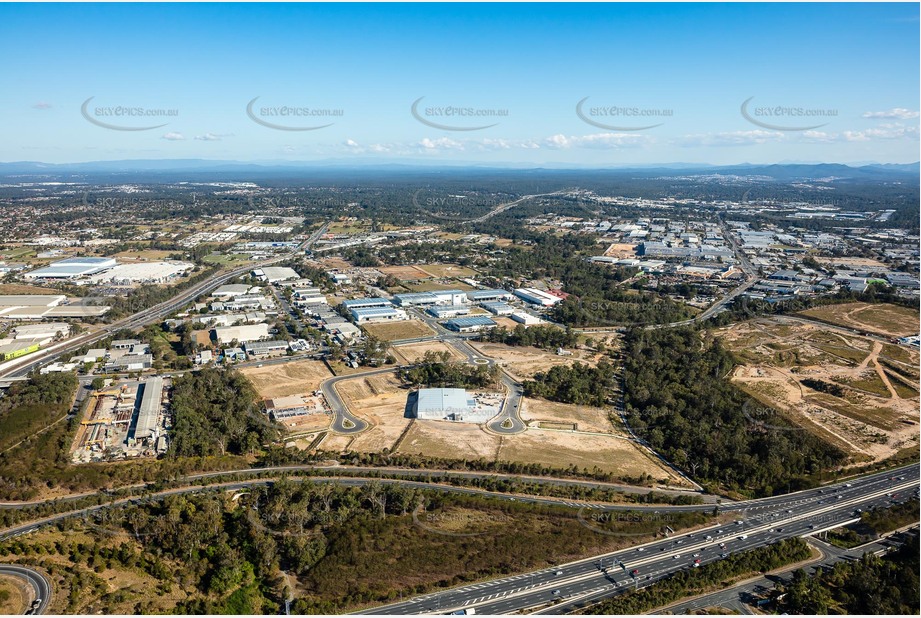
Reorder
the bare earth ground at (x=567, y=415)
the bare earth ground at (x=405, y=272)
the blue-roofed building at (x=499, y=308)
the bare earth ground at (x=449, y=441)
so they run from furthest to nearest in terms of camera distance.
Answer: the bare earth ground at (x=405, y=272) < the blue-roofed building at (x=499, y=308) < the bare earth ground at (x=567, y=415) < the bare earth ground at (x=449, y=441)

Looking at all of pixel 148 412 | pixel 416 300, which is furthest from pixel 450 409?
pixel 416 300

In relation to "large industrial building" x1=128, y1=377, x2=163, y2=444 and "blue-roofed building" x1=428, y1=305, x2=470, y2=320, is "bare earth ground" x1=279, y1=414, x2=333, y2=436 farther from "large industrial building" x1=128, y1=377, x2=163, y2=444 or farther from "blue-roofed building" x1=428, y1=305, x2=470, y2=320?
"blue-roofed building" x1=428, y1=305, x2=470, y2=320

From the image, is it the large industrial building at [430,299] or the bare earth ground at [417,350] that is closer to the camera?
the bare earth ground at [417,350]

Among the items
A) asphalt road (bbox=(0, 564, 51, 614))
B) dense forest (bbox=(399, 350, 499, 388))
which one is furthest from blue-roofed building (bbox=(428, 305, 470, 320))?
asphalt road (bbox=(0, 564, 51, 614))

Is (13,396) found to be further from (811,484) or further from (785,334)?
(785,334)

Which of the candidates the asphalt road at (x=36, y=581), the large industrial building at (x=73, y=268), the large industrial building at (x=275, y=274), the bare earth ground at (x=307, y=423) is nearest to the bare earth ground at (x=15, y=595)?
the asphalt road at (x=36, y=581)

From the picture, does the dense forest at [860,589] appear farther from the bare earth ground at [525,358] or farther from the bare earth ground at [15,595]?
the bare earth ground at [15,595]

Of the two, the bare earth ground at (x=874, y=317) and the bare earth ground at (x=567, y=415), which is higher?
the bare earth ground at (x=874, y=317)
